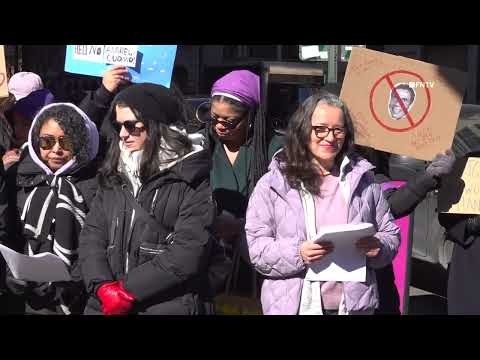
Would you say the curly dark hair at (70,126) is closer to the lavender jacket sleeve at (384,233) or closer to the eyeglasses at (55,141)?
the eyeglasses at (55,141)

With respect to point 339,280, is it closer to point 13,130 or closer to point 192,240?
point 192,240

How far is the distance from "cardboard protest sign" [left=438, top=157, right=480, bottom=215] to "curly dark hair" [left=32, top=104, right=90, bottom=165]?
1697 mm

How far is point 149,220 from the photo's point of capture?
3.43 m

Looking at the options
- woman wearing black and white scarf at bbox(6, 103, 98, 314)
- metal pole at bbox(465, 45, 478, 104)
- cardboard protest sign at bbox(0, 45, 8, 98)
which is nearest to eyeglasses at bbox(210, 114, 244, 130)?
woman wearing black and white scarf at bbox(6, 103, 98, 314)

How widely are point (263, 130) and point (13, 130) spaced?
1396mm

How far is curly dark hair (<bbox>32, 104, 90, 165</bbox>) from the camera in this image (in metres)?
3.79

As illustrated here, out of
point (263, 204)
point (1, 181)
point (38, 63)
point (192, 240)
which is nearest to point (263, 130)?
point (263, 204)

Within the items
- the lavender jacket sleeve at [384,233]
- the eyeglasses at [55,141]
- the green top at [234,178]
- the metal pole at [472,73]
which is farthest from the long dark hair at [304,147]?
the metal pole at [472,73]

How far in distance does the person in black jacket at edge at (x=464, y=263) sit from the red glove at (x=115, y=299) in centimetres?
169

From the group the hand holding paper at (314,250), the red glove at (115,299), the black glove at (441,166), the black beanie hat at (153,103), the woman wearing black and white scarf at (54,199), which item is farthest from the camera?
the black glove at (441,166)

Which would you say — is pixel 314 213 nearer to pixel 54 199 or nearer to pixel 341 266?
pixel 341 266

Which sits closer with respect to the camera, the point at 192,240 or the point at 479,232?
the point at 192,240

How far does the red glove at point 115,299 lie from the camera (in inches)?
130
